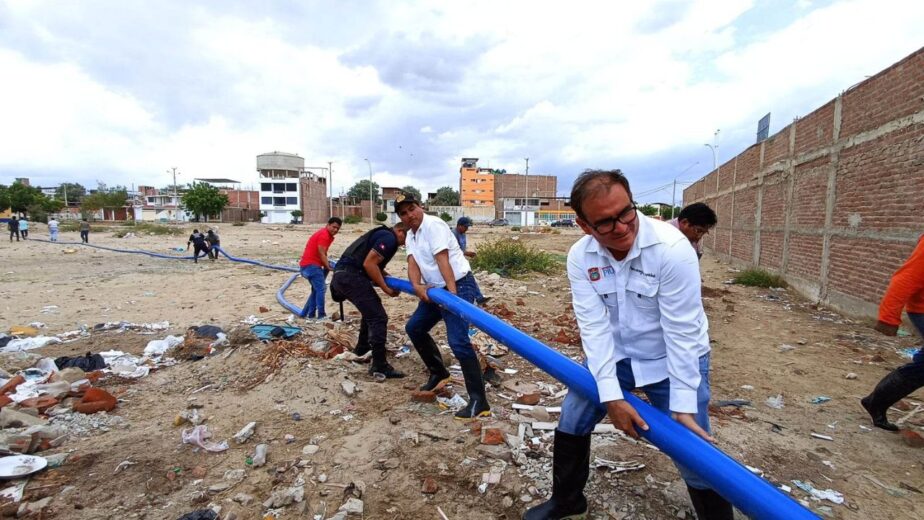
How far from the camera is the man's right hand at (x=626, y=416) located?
178 centimetres

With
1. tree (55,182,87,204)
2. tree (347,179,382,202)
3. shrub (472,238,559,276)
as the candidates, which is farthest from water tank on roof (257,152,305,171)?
shrub (472,238,559,276)

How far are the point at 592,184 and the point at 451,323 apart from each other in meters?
2.05

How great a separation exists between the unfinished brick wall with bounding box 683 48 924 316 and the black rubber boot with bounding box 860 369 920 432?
148 inches

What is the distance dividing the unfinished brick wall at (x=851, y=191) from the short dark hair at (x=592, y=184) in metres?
6.62

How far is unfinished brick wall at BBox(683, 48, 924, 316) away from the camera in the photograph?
618cm

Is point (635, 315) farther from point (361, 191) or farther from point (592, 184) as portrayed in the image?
point (361, 191)

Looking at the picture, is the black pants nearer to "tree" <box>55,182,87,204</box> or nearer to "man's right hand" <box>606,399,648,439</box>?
"man's right hand" <box>606,399,648,439</box>

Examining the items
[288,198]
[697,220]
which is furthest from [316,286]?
[288,198]

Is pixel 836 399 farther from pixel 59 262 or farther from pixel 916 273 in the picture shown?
pixel 59 262

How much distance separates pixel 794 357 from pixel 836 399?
55.1 inches

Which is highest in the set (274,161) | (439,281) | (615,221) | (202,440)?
(274,161)

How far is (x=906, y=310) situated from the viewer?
10.1 feet

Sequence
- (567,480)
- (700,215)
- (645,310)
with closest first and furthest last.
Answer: (645,310) < (567,480) < (700,215)

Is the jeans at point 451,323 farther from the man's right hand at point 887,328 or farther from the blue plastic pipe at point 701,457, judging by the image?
the man's right hand at point 887,328
